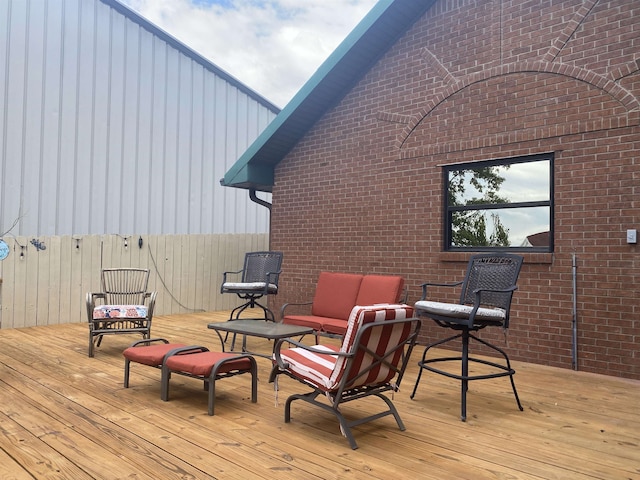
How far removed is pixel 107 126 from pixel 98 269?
347cm

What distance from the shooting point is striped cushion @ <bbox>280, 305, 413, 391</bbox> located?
9.79 feet

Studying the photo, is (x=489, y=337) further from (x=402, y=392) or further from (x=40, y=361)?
(x=40, y=361)

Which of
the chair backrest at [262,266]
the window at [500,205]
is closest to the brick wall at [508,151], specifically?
the window at [500,205]

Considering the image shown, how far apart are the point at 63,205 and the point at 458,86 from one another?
7.81 metres

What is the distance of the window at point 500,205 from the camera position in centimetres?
561

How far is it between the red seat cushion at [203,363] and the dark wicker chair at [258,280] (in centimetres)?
265

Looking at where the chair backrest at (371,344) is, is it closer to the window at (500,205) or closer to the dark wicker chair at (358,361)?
the dark wicker chair at (358,361)

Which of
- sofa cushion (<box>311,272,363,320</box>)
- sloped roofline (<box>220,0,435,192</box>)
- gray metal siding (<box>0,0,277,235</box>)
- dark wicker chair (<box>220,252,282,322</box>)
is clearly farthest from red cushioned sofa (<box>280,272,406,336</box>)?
gray metal siding (<box>0,0,277,235</box>)

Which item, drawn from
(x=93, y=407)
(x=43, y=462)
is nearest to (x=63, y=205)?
(x=93, y=407)

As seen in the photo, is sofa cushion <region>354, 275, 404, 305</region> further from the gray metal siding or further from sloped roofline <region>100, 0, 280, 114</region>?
sloped roofline <region>100, 0, 280, 114</region>

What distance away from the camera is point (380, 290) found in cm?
548

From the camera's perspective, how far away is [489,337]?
19.2 feet

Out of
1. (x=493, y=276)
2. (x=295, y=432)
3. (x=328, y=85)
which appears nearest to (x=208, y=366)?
(x=295, y=432)

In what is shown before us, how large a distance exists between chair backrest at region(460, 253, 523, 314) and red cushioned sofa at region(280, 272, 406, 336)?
1081 mm
